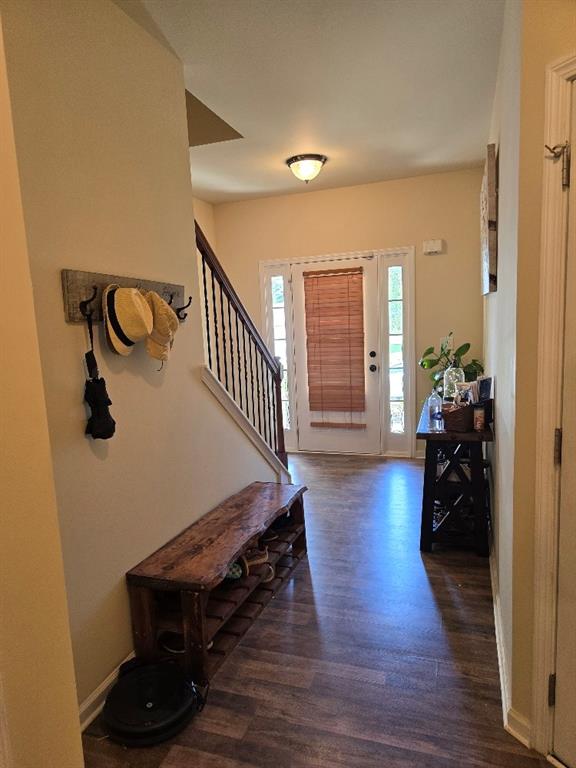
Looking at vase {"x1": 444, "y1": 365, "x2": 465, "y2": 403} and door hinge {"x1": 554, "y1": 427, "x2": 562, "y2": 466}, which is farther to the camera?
vase {"x1": 444, "y1": 365, "x2": 465, "y2": 403}

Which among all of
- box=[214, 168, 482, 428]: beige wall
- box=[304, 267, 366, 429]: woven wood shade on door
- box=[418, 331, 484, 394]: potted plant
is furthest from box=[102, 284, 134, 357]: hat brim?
box=[214, 168, 482, 428]: beige wall

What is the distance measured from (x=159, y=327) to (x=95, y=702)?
1.42m

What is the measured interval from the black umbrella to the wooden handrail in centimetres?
97

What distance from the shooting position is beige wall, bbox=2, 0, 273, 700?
1.62 metres

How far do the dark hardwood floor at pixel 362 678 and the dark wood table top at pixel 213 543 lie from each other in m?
0.43

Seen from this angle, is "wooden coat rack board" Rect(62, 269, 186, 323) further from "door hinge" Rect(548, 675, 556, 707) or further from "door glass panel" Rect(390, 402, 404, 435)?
"door glass panel" Rect(390, 402, 404, 435)

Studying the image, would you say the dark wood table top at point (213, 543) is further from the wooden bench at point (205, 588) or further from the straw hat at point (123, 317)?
the straw hat at point (123, 317)

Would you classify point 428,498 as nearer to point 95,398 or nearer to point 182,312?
point 182,312

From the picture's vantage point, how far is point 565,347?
1.41 meters

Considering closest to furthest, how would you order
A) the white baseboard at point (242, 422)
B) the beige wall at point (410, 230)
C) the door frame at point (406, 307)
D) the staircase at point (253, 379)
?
the white baseboard at point (242, 422), the staircase at point (253, 379), the beige wall at point (410, 230), the door frame at point (406, 307)

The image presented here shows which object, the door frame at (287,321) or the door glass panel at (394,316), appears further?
the door frame at (287,321)

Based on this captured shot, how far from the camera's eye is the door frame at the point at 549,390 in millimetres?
1358

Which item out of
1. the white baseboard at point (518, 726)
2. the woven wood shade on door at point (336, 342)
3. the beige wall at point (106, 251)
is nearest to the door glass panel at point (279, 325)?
the woven wood shade on door at point (336, 342)

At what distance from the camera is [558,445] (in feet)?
4.77
